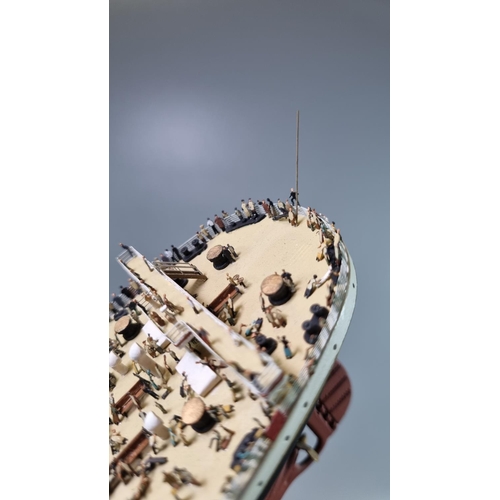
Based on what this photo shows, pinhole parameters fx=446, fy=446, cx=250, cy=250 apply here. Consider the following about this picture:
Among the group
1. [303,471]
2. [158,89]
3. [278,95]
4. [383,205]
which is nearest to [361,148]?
[383,205]

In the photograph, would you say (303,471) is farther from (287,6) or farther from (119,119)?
(287,6)

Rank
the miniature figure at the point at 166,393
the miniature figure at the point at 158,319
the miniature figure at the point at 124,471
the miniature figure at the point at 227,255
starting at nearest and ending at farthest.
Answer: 1. the miniature figure at the point at 124,471
2. the miniature figure at the point at 166,393
3. the miniature figure at the point at 158,319
4. the miniature figure at the point at 227,255

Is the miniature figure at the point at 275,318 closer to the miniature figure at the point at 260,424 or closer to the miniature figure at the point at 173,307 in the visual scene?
the miniature figure at the point at 260,424

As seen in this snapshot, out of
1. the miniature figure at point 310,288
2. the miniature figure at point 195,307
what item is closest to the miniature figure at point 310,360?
the miniature figure at point 310,288

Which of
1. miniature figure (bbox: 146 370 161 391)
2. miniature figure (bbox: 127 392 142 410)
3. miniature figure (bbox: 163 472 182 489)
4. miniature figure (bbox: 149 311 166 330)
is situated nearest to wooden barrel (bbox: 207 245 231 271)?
miniature figure (bbox: 149 311 166 330)

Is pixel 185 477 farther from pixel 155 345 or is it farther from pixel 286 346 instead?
pixel 155 345

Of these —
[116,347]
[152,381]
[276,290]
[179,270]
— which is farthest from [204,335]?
[116,347]
